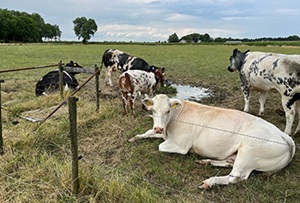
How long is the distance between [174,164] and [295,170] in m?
1.84

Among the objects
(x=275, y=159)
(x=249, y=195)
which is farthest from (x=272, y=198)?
(x=275, y=159)

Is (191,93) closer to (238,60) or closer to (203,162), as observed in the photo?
(238,60)

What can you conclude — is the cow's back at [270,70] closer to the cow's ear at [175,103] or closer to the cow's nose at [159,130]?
the cow's ear at [175,103]

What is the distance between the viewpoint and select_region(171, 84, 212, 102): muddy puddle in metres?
9.35

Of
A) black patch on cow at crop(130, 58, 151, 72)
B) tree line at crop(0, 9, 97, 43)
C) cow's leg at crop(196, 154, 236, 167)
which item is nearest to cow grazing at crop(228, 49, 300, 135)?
cow's leg at crop(196, 154, 236, 167)

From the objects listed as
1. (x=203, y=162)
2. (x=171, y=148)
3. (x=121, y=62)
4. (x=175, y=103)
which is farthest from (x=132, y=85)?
(x=121, y=62)

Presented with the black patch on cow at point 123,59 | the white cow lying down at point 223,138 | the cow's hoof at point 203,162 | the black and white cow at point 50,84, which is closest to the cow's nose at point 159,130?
the white cow lying down at point 223,138

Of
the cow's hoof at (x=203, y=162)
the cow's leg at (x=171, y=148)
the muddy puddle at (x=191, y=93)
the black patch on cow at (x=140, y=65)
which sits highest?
the black patch on cow at (x=140, y=65)

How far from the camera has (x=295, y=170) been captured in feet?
14.1

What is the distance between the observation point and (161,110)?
458 centimetres

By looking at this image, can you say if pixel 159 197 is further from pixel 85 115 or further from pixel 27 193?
pixel 85 115

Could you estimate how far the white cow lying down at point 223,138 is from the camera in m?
3.95

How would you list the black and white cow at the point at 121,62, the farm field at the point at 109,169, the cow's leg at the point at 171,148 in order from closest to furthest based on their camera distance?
1. the farm field at the point at 109,169
2. the cow's leg at the point at 171,148
3. the black and white cow at the point at 121,62

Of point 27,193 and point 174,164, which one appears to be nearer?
point 27,193
